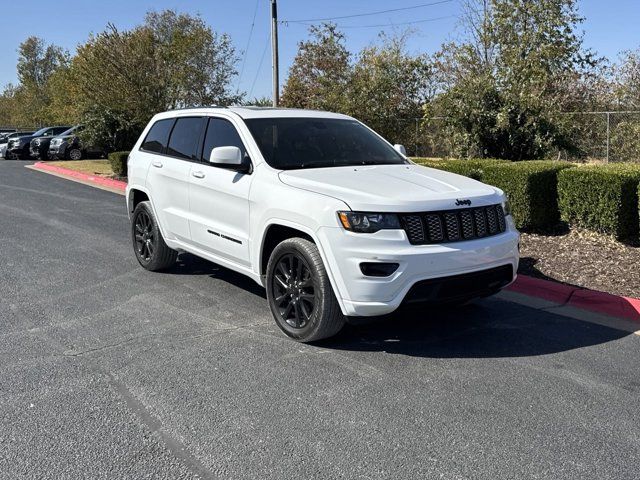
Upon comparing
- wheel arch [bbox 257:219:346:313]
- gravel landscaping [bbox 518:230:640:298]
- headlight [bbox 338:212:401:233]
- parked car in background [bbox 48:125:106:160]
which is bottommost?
gravel landscaping [bbox 518:230:640:298]

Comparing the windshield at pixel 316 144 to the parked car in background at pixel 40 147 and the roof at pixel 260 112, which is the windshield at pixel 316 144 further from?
the parked car in background at pixel 40 147

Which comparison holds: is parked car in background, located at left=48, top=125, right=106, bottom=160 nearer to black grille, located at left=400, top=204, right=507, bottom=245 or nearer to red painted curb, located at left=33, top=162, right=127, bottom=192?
red painted curb, located at left=33, top=162, right=127, bottom=192

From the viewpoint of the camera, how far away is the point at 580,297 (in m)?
5.90

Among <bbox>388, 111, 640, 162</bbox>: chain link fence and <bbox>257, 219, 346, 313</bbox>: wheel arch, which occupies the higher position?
<bbox>388, 111, 640, 162</bbox>: chain link fence

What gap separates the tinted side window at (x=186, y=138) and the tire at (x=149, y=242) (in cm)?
82

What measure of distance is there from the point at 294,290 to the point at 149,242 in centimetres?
287

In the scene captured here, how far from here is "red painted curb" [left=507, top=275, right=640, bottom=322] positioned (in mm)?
5536

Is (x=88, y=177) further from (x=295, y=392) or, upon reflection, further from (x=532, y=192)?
(x=295, y=392)

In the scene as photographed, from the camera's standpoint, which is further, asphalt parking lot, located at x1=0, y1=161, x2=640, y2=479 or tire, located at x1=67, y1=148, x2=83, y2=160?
tire, located at x1=67, y1=148, x2=83, y2=160

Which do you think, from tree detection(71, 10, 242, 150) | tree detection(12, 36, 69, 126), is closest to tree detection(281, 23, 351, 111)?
tree detection(71, 10, 242, 150)

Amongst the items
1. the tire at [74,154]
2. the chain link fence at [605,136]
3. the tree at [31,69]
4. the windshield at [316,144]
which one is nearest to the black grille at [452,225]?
the windshield at [316,144]

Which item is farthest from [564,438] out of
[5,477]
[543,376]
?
[5,477]

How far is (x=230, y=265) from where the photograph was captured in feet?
18.3

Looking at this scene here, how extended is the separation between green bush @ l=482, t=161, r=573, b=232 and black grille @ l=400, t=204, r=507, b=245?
11.1 feet
